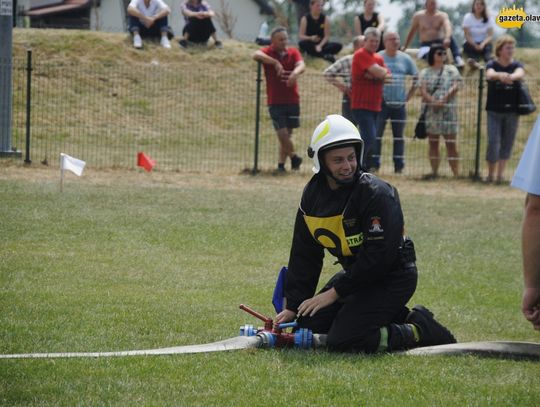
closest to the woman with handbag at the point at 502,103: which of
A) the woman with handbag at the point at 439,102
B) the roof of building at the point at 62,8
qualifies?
the woman with handbag at the point at 439,102

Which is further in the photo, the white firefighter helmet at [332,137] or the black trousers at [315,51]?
the black trousers at [315,51]

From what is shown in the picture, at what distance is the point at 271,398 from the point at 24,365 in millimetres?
1494

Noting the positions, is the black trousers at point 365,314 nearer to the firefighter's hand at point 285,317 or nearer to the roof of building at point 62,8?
the firefighter's hand at point 285,317

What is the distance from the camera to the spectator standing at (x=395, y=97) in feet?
57.9

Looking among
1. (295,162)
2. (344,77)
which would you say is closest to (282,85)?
(344,77)

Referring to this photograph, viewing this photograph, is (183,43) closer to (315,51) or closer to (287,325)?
(315,51)

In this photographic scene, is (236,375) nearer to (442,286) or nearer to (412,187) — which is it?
(442,286)

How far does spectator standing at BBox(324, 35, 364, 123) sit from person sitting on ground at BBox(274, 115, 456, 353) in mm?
10587

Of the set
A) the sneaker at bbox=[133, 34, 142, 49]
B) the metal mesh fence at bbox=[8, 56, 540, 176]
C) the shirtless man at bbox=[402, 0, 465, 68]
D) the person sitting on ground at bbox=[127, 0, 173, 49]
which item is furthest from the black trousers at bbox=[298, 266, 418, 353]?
the sneaker at bbox=[133, 34, 142, 49]

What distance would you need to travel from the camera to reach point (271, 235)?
38.2 feet

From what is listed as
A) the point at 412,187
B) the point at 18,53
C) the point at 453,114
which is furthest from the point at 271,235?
the point at 18,53

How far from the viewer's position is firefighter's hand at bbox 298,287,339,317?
22.0 feet

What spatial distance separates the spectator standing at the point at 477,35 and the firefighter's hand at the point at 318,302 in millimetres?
15675

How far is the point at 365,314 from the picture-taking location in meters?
6.67
